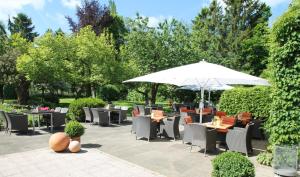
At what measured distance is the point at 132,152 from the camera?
27.8 feet

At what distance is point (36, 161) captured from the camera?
7312mm

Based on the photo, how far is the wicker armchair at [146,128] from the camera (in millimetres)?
10008

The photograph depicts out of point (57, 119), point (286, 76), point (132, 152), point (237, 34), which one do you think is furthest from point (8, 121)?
point (237, 34)

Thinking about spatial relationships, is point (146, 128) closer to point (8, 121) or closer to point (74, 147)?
point (74, 147)

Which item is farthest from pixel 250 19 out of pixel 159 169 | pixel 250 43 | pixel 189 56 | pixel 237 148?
pixel 159 169

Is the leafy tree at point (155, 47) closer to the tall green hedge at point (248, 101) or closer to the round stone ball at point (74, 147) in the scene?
the tall green hedge at point (248, 101)

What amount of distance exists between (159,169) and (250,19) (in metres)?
26.9

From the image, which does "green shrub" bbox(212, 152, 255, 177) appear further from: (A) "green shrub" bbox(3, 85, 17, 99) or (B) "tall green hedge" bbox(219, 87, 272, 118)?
(A) "green shrub" bbox(3, 85, 17, 99)

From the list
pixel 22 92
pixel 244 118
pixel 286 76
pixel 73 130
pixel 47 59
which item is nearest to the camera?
pixel 286 76

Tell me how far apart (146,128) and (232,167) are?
540 centimetres

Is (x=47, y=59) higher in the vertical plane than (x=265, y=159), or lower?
higher

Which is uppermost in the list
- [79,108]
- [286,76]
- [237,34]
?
[237,34]

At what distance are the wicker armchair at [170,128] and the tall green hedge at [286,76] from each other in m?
3.80

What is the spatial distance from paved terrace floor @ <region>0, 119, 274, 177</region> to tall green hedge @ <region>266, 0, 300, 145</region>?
110 cm
